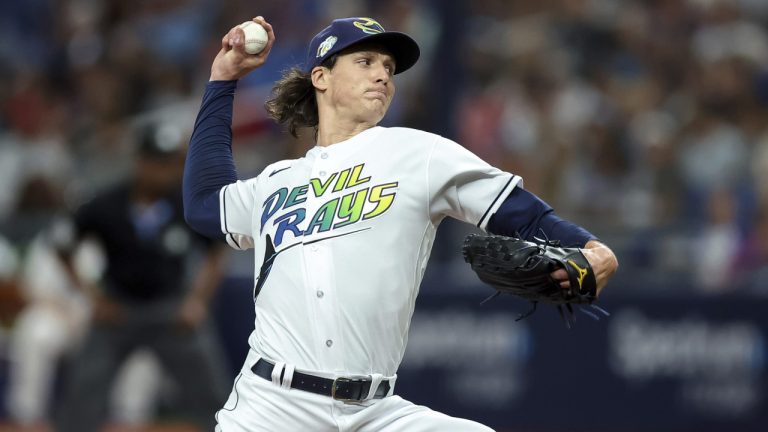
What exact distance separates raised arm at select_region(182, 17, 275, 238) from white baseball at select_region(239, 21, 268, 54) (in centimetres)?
2

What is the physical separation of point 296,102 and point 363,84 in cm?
45

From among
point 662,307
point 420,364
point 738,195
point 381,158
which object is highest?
point 381,158

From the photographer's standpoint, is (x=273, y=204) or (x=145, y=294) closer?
(x=273, y=204)

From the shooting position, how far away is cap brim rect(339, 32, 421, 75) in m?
4.09

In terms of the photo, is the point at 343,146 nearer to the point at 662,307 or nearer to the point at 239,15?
the point at 662,307

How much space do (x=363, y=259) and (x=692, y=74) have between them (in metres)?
7.47

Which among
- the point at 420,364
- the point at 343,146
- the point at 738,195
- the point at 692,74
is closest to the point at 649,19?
the point at 692,74

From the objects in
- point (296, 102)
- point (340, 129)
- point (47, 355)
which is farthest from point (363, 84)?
point (47, 355)

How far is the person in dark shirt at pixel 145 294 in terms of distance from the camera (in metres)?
7.32

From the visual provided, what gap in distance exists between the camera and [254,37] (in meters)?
4.30

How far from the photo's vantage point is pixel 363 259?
12.5ft

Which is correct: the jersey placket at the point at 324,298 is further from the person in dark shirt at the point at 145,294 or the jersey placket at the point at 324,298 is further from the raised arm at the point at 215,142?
the person in dark shirt at the point at 145,294

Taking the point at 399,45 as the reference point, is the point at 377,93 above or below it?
below

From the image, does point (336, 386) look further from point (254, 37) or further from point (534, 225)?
point (254, 37)
